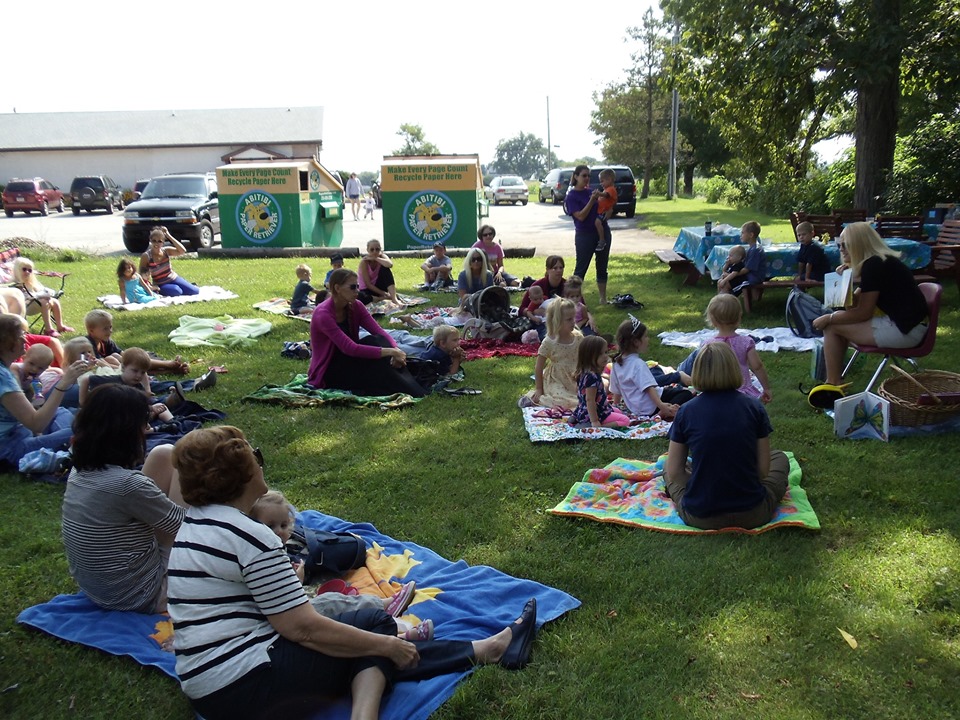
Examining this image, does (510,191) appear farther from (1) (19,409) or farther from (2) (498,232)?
(1) (19,409)

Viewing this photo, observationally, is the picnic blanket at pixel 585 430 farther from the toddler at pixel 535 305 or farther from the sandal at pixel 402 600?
the toddler at pixel 535 305

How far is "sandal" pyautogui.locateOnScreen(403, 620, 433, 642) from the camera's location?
342 centimetres

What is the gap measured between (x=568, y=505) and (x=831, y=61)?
14025 millimetres

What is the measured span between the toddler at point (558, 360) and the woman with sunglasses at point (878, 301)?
6.90 ft

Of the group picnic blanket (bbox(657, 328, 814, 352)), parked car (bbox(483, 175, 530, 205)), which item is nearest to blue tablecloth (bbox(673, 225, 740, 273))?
picnic blanket (bbox(657, 328, 814, 352))

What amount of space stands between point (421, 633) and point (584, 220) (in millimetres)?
8783

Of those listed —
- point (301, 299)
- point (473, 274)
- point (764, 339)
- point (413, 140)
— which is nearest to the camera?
point (764, 339)

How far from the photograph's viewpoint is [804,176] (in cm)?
2789

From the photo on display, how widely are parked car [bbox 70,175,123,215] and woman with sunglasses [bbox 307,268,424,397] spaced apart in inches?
1537

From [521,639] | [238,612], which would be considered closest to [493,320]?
[521,639]

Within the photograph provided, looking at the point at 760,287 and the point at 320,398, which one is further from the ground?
the point at 760,287

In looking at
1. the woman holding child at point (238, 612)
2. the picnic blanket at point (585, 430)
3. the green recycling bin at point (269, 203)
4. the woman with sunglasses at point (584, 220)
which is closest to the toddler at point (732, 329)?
the picnic blanket at point (585, 430)

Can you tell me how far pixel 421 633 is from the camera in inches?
136

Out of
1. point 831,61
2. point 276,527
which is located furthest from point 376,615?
point 831,61
